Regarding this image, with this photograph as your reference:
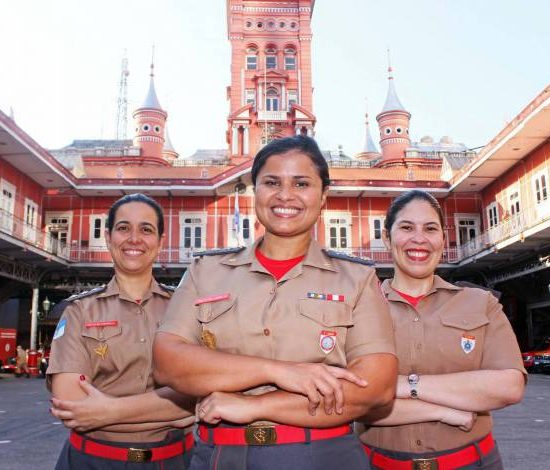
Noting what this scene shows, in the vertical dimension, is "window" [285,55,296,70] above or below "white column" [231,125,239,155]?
above

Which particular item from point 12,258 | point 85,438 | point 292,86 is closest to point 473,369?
point 85,438

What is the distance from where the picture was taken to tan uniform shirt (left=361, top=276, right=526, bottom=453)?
96.7 inches

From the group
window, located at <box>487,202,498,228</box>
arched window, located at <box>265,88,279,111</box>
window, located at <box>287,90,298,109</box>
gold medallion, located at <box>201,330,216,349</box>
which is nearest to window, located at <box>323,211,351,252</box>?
window, located at <box>487,202,498,228</box>

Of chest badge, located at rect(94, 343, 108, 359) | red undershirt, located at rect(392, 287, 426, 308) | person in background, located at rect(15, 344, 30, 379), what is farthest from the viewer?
person in background, located at rect(15, 344, 30, 379)

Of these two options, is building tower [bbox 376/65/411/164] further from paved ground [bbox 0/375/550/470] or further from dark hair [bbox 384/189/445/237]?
dark hair [bbox 384/189/445/237]

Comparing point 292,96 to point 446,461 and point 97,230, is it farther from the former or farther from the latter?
point 446,461

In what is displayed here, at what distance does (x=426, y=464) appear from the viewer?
2395mm

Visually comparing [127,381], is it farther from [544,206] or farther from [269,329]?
[544,206]

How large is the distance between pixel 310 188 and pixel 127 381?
140 cm

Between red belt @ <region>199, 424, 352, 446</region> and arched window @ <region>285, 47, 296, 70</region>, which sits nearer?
red belt @ <region>199, 424, 352, 446</region>

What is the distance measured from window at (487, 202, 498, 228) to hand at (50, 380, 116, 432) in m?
25.3

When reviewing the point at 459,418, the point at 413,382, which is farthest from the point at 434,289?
the point at 459,418

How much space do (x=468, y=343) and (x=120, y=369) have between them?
5.75 feet

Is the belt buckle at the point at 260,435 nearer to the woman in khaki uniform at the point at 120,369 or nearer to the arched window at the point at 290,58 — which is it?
the woman in khaki uniform at the point at 120,369
